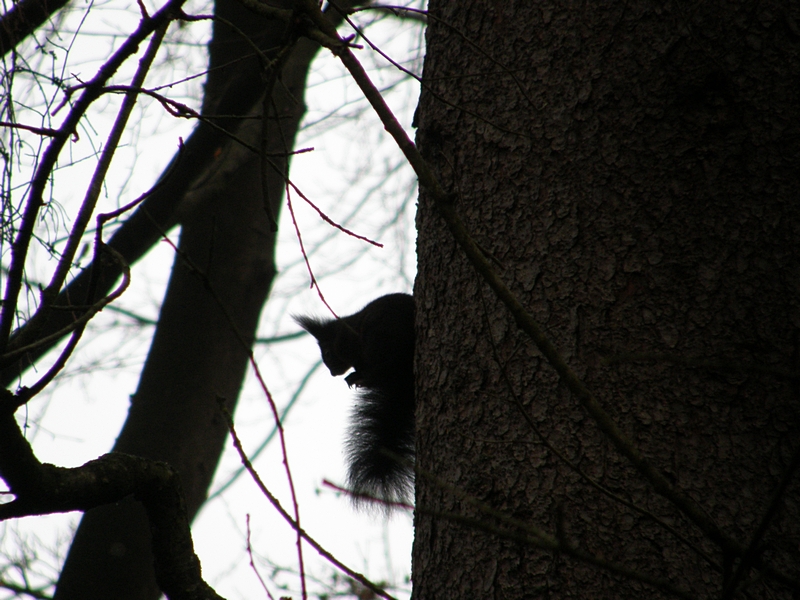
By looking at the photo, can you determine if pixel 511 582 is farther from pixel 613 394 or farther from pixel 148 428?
pixel 148 428

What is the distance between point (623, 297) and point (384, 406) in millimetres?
1571

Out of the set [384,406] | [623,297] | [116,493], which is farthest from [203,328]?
[623,297]

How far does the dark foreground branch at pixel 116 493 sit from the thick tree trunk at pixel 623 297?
0.49 meters

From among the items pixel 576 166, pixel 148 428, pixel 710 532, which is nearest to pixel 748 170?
pixel 576 166

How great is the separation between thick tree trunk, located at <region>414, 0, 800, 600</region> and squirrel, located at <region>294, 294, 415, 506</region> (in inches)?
45.9

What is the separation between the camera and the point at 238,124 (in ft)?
9.40

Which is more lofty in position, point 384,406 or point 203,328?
point 203,328

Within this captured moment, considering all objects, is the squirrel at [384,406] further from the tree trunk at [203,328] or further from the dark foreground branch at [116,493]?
the dark foreground branch at [116,493]

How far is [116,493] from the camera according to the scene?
1431 mm

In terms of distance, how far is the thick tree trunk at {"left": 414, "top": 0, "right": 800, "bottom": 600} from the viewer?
1150 millimetres

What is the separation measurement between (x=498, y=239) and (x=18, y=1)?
4.38 feet

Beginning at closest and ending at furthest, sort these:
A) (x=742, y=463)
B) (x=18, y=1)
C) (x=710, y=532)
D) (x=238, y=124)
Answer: (x=710, y=532) → (x=742, y=463) → (x=18, y=1) → (x=238, y=124)

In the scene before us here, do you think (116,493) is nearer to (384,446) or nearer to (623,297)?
(623,297)

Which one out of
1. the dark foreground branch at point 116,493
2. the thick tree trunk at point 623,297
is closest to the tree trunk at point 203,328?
the dark foreground branch at point 116,493
